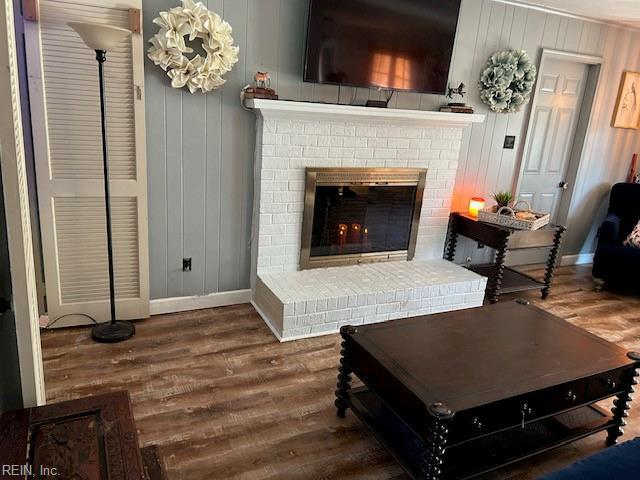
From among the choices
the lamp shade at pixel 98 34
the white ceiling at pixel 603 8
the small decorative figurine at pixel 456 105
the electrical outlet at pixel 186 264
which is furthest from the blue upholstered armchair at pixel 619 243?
the lamp shade at pixel 98 34

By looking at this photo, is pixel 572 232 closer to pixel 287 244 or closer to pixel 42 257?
pixel 287 244

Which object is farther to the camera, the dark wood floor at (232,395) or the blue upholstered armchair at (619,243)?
the blue upholstered armchair at (619,243)

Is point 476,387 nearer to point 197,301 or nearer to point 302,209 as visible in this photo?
point 302,209

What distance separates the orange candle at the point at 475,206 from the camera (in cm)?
398

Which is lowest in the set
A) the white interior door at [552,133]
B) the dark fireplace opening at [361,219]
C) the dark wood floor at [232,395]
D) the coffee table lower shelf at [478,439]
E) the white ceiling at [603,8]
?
the dark wood floor at [232,395]

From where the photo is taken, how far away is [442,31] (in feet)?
11.2

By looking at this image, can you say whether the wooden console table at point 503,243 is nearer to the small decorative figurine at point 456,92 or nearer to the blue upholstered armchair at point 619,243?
the blue upholstered armchair at point 619,243

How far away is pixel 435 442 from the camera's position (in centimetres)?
168

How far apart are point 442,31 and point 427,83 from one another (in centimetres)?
37

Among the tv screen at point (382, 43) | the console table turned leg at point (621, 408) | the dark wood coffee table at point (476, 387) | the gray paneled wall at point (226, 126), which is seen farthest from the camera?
the tv screen at point (382, 43)

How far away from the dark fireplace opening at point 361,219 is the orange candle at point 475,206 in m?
0.57

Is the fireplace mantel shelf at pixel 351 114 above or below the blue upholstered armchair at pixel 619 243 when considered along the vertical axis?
above

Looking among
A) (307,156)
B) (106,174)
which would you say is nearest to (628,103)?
(307,156)

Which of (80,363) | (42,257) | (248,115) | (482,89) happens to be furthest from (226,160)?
(482,89)
